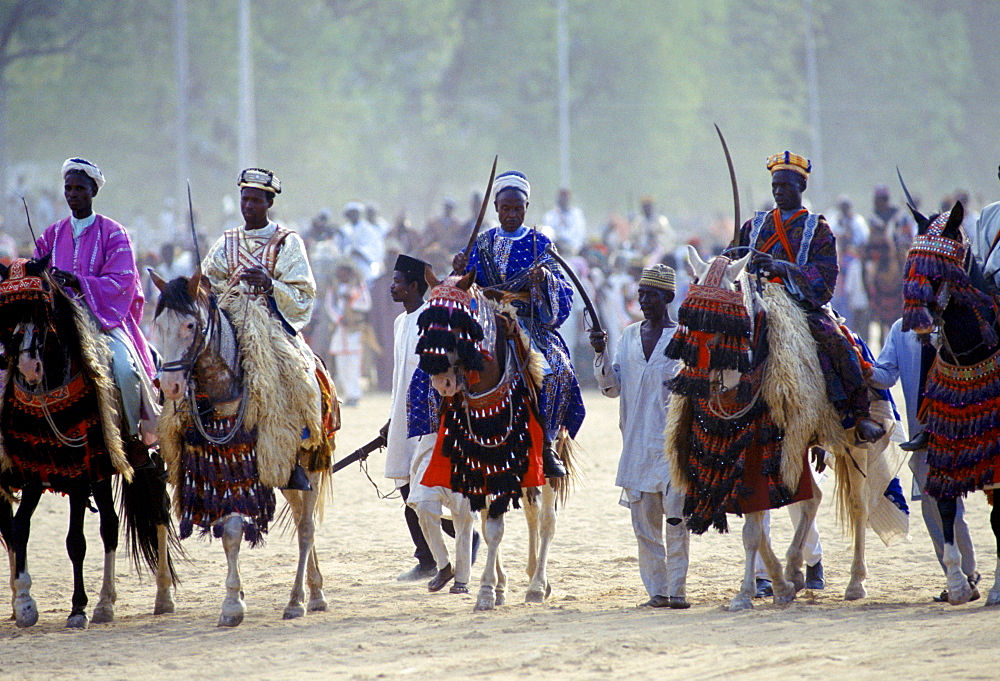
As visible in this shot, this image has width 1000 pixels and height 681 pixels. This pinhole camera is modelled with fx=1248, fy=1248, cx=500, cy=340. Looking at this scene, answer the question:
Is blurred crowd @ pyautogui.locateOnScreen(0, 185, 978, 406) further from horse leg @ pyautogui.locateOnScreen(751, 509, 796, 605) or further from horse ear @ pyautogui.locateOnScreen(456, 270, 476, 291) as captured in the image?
horse leg @ pyautogui.locateOnScreen(751, 509, 796, 605)

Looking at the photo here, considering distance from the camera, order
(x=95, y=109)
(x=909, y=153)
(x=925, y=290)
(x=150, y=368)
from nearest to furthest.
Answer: (x=925, y=290), (x=150, y=368), (x=95, y=109), (x=909, y=153)

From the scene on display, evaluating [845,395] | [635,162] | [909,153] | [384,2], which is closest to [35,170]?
[384,2]

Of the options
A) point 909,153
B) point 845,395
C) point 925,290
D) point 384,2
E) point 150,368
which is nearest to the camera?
point 925,290

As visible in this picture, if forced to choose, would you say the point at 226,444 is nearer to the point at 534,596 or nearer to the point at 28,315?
the point at 28,315

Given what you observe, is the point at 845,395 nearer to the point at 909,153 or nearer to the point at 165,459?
the point at 165,459

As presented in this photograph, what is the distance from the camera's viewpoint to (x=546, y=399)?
7918mm

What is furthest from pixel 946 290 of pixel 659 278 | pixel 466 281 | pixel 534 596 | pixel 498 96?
pixel 498 96

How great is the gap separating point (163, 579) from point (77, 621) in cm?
60

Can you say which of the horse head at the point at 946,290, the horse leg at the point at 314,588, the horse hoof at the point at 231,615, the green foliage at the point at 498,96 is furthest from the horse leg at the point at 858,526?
the green foliage at the point at 498,96

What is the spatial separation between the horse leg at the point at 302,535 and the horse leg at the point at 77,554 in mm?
1208

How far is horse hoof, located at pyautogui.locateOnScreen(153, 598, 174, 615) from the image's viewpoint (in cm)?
782

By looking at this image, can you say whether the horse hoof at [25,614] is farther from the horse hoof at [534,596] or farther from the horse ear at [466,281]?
the horse ear at [466,281]

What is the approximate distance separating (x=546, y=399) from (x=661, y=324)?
87 cm

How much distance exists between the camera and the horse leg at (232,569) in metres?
7.25
